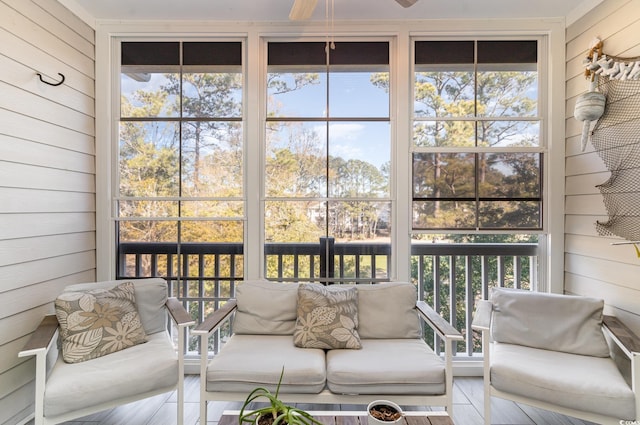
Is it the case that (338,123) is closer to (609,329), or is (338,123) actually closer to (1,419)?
(609,329)

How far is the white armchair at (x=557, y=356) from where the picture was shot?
167 centimetres

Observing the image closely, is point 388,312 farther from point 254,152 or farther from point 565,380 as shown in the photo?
point 254,152

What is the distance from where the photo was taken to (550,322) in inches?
84.3

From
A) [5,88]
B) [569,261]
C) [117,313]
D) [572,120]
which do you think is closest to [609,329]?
[569,261]

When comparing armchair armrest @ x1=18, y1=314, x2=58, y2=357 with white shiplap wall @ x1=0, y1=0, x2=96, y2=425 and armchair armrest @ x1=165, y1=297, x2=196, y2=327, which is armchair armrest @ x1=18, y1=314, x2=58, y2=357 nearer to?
white shiplap wall @ x1=0, y1=0, x2=96, y2=425

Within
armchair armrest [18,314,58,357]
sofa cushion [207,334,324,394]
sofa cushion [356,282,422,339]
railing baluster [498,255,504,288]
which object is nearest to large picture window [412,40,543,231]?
railing baluster [498,255,504,288]

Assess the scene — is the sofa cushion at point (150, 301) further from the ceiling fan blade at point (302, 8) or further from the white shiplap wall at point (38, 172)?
the ceiling fan blade at point (302, 8)

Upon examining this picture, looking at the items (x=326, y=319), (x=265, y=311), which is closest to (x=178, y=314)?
(x=265, y=311)

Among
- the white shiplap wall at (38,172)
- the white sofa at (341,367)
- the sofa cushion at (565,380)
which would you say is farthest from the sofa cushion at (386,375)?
the white shiplap wall at (38,172)

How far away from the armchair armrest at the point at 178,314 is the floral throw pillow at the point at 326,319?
2.30 feet

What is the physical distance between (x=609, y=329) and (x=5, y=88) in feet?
12.9

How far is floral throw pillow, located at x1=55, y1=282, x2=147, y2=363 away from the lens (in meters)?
1.91

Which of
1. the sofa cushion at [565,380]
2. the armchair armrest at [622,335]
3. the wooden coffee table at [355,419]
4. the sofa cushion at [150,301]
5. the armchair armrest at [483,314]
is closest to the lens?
the wooden coffee table at [355,419]

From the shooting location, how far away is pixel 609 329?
1969 millimetres
